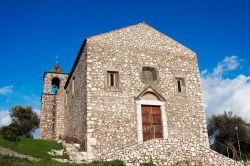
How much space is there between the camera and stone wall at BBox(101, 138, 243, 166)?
587 inches

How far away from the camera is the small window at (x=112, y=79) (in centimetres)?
1983

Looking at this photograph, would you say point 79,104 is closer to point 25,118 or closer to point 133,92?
point 133,92

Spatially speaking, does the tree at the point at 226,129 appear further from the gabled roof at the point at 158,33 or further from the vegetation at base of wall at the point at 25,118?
the vegetation at base of wall at the point at 25,118

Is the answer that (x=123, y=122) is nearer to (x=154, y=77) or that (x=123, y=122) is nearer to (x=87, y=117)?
(x=87, y=117)

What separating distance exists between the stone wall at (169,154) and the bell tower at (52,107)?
48.4 ft

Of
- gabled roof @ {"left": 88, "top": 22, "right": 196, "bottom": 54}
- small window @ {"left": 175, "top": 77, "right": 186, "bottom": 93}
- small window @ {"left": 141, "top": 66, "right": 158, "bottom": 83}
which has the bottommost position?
small window @ {"left": 175, "top": 77, "right": 186, "bottom": 93}

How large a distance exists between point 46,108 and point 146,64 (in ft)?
47.2

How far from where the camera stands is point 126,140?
61.0ft

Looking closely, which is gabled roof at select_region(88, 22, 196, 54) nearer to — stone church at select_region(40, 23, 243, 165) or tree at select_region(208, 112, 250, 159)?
stone church at select_region(40, 23, 243, 165)

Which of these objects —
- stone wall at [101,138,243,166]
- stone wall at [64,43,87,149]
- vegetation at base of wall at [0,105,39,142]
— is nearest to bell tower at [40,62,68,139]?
stone wall at [64,43,87,149]

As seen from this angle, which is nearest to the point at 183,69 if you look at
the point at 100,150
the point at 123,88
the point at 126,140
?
the point at 123,88

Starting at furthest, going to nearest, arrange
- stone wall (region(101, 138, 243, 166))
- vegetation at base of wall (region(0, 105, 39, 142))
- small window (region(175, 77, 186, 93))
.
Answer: vegetation at base of wall (region(0, 105, 39, 142))
small window (region(175, 77, 186, 93))
stone wall (region(101, 138, 243, 166))

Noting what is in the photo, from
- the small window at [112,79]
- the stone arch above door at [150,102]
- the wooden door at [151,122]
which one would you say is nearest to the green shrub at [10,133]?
the small window at [112,79]

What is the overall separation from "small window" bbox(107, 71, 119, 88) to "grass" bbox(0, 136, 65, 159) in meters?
5.13
